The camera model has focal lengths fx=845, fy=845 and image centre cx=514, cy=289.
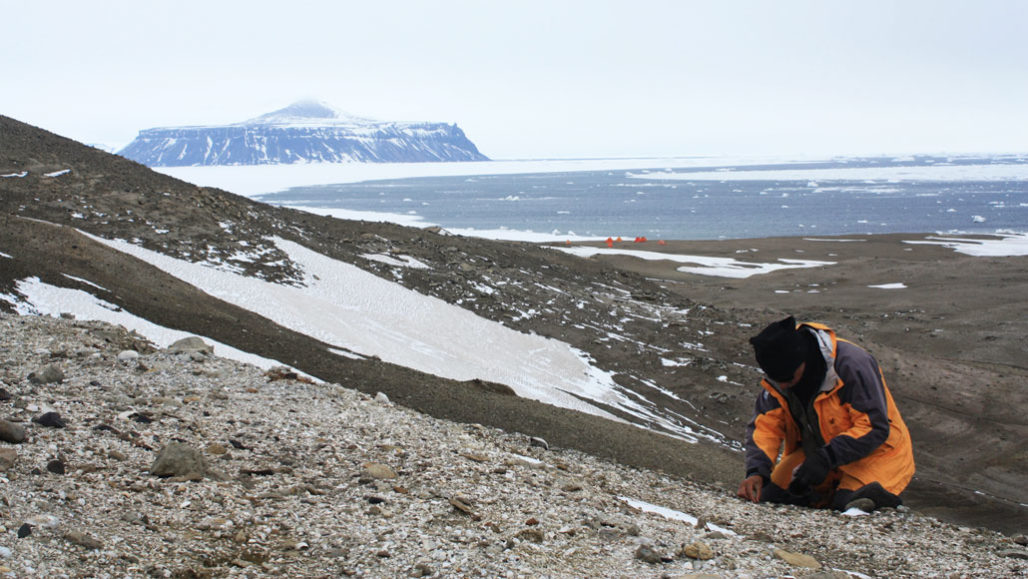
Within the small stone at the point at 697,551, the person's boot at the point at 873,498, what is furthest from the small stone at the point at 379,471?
the person's boot at the point at 873,498

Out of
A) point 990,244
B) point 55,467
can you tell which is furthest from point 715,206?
point 55,467

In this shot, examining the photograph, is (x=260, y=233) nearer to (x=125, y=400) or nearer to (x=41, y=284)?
(x=41, y=284)

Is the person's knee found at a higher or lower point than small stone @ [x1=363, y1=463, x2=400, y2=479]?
lower

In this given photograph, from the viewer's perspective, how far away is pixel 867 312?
97.8 ft

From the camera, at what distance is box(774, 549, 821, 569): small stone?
450cm

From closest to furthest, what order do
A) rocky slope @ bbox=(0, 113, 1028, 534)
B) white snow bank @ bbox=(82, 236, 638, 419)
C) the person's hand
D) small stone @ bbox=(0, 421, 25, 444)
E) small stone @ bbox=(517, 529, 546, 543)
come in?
small stone @ bbox=(517, 529, 546, 543) → small stone @ bbox=(0, 421, 25, 444) → the person's hand → rocky slope @ bbox=(0, 113, 1028, 534) → white snow bank @ bbox=(82, 236, 638, 419)

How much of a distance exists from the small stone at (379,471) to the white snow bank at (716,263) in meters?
36.9

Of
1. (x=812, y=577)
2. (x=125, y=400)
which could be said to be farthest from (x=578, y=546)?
(x=125, y=400)

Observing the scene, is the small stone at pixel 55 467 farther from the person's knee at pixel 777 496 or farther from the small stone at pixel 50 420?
the person's knee at pixel 777 496

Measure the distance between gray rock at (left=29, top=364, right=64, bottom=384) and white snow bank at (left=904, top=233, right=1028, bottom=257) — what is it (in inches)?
1957

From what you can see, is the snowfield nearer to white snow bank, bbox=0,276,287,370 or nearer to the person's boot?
white snow bank, bbox=0,276,287,370

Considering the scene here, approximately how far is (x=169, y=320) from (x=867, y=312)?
80.6 ft

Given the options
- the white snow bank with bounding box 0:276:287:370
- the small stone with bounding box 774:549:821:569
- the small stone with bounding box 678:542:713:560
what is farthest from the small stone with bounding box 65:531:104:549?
the white snow bank with bounding box 0:276:287:370

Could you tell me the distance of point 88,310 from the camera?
12289 mm
